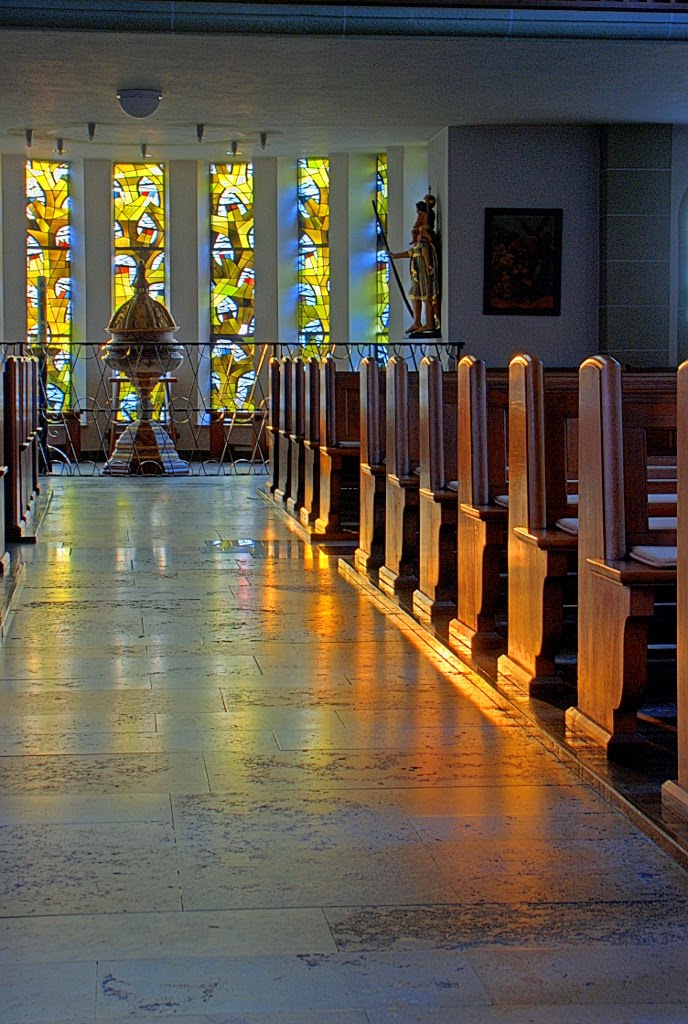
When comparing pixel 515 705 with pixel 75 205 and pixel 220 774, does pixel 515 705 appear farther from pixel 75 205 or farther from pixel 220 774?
pixel 75 205

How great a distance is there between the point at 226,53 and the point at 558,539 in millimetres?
8279

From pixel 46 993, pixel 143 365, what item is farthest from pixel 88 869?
pixel 143 365

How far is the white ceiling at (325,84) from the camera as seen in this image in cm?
1088

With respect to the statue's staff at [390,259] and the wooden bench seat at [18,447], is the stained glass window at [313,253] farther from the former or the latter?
the wooden bench seat at [18,447]

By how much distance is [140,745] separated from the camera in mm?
3758

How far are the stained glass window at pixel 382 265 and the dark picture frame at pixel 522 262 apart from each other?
3.09 meters

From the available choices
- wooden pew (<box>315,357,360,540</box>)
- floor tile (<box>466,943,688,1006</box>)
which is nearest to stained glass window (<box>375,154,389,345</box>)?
wooden pew (<box>315,357,360,540</box>)

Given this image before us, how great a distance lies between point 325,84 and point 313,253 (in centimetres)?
583

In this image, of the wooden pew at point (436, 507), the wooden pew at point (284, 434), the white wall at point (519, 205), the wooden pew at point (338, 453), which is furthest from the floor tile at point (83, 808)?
the white wall at point (519, 205)

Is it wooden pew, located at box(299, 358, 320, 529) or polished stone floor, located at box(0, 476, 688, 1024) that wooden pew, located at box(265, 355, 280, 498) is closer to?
wooden pew, located at box(299, 358, 320, 529)

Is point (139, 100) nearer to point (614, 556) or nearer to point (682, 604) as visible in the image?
point (614, 556)

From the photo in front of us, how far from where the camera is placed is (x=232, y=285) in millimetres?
18594

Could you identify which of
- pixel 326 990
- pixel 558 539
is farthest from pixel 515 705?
pixel 326 990

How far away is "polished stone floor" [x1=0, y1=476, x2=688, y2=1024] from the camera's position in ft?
7.33
